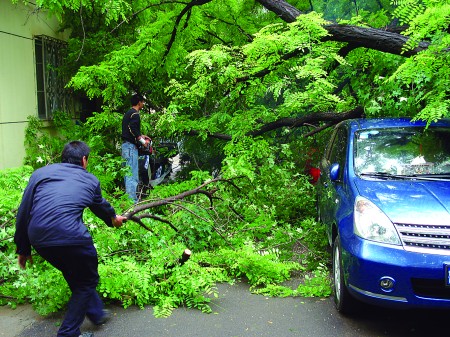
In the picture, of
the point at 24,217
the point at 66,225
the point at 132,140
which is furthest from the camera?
the point at 132,140

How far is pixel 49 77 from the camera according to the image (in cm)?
1180

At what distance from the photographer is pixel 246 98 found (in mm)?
9133

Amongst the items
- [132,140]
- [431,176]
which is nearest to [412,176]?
[431,176]

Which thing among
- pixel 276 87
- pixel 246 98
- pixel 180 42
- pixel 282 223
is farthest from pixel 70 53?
pixel 282 223

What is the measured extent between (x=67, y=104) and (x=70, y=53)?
164 centimetres

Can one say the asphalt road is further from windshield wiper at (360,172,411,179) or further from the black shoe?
windshield wiper at (360,172,411,179)

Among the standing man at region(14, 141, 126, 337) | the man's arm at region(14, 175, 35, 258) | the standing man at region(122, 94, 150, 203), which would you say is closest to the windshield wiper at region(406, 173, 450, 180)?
the standing man at region(14, 141, 126, 337)

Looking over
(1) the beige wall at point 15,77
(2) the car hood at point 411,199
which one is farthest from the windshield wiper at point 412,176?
(1) the beige wall at point 15,77

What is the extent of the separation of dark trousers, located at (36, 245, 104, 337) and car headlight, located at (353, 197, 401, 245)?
2226 millimetres

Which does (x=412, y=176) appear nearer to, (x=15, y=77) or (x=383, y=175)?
(x=383, y=175)

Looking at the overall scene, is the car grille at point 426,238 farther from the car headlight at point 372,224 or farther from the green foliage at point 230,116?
the green foliage at point 230,116

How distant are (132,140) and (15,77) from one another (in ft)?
10.6

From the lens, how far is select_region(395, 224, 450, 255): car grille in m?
4.00

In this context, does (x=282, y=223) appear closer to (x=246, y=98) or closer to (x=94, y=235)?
(x=246, y=98)
